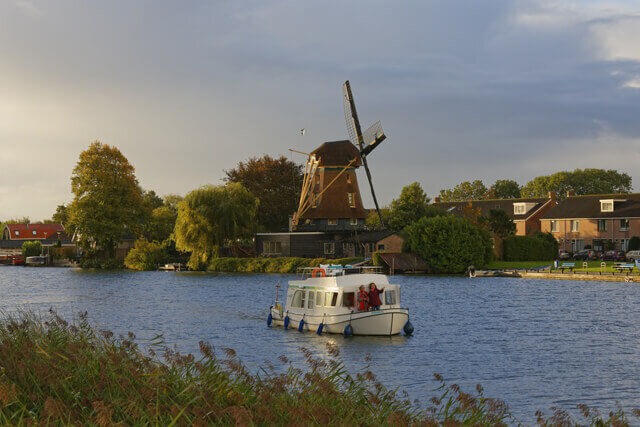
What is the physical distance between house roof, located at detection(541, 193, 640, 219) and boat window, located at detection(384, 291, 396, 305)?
7396cm

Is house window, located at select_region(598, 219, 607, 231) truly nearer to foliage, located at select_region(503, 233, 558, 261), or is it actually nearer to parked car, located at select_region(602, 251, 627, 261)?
parked car, located at select_region(602, 251, 627, 261)

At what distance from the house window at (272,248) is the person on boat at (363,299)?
58291mm

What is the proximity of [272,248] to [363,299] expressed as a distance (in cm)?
5974

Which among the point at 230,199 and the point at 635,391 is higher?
the point at 230,199

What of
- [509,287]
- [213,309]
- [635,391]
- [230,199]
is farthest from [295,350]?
[230,199]

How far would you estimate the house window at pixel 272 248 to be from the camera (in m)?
92.0

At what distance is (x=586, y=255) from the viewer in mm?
93312

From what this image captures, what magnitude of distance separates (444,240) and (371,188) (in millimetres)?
18644

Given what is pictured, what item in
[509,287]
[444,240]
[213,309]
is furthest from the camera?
[444,240]

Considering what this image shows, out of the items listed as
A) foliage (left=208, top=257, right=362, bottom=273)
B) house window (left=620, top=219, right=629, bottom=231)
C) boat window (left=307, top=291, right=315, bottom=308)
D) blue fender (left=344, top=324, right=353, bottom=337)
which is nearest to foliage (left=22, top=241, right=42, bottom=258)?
foliage (left=208, top=257, right=362, bottom=273)

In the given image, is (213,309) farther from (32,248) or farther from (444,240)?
(32,248)

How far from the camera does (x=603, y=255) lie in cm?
8912

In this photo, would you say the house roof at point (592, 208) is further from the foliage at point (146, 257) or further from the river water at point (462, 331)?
the foliage at point (146, 257)

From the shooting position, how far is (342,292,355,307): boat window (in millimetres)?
34000
